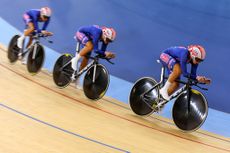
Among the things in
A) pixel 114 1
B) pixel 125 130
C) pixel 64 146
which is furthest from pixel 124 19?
pixel 64 146

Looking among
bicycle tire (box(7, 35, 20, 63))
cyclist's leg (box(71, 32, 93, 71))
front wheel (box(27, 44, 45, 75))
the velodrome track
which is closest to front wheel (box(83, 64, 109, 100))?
the velodrome track

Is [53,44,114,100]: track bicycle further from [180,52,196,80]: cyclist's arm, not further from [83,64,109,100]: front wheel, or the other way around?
[180,52,196,80]: cyclist's arm

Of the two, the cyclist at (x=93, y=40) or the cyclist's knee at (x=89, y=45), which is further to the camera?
the cyclist's knee at (x=89, y=45)

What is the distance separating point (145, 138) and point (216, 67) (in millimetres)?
2263

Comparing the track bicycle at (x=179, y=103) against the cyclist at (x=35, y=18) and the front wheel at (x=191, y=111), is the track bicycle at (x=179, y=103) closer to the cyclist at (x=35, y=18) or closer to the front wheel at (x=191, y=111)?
the front wheel at (x=191, y=111)

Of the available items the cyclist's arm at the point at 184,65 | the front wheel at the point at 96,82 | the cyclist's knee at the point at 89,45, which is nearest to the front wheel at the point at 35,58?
the cyclist's knee at the point at 89,45

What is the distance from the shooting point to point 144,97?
4.96 m

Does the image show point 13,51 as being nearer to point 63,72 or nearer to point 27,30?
point 27,30

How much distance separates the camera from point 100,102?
17.6 ft

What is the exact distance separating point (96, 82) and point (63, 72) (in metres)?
0.66

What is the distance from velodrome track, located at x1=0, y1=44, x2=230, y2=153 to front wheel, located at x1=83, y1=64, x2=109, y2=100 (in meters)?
0.14

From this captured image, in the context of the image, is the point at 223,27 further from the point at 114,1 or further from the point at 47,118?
the point at 47,118

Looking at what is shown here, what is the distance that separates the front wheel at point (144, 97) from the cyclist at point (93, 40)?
543 millimetres

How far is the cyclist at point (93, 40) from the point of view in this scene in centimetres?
512
